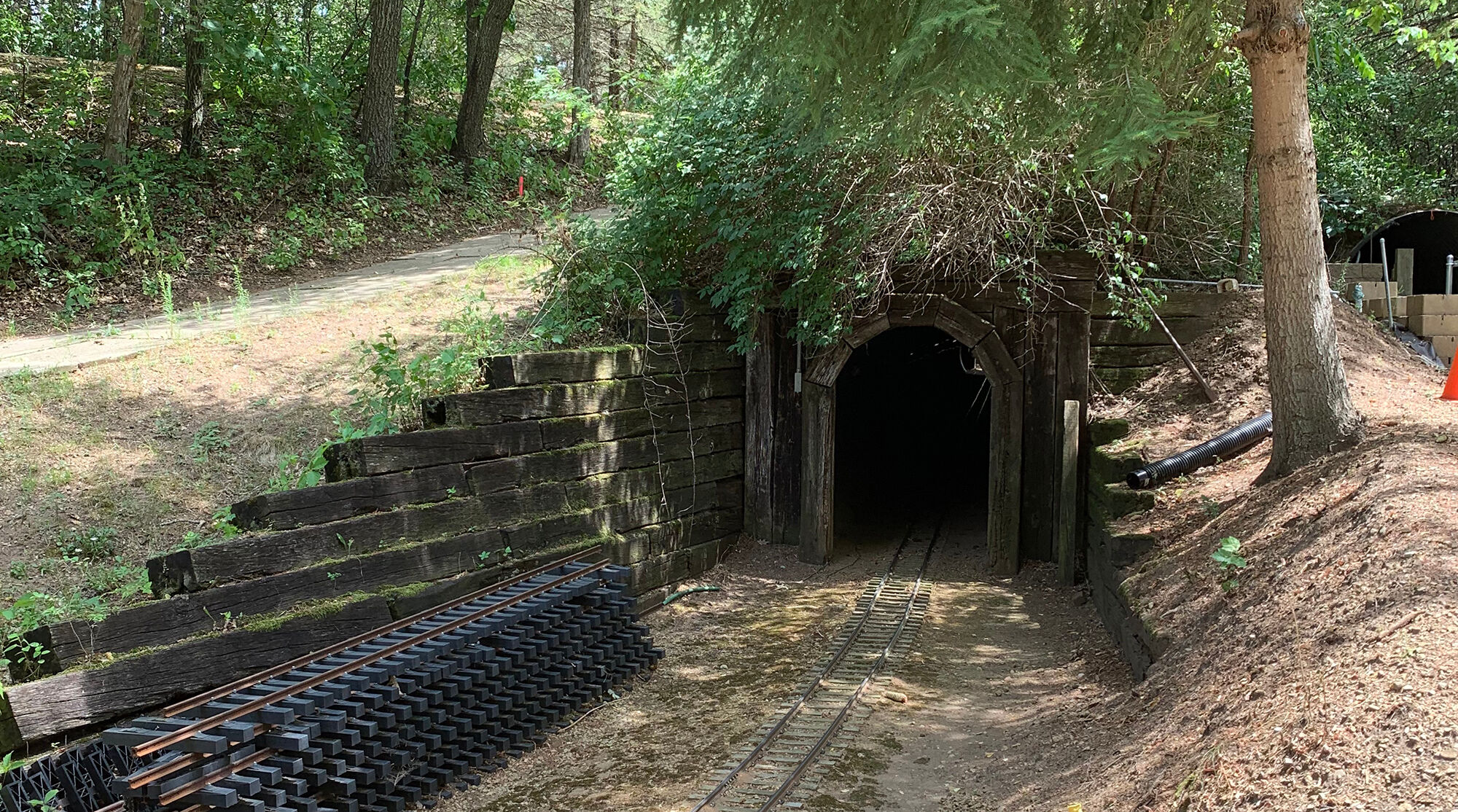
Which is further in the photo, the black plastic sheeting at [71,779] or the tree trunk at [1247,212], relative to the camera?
the tree trunk at [1247,212]

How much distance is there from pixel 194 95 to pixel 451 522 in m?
10.8

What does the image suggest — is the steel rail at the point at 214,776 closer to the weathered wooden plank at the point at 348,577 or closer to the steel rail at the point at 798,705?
the weathered wooden plank at the point at 348,577

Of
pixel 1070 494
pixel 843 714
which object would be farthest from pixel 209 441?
pixel 1070 494

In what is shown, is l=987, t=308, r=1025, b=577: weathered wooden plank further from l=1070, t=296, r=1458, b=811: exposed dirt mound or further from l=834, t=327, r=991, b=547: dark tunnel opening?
l=1070, t=296, r=1458, b=811: exposed dirt mound

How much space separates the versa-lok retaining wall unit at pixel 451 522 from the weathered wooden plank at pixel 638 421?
21 millimetres

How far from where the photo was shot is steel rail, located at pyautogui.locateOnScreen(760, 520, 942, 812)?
6305 mm

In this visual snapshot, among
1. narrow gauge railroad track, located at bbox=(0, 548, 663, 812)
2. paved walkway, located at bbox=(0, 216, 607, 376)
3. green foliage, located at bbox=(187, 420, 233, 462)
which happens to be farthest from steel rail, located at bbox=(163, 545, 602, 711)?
paved walkway, located at bbox=(0, 216, 607, 376)

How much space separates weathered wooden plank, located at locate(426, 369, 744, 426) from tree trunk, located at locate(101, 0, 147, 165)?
8469mm

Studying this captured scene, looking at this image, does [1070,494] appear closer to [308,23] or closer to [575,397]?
[575,397]

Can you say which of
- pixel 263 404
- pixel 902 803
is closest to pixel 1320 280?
pixel 902 803

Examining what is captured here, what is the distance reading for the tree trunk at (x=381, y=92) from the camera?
16.6 metres

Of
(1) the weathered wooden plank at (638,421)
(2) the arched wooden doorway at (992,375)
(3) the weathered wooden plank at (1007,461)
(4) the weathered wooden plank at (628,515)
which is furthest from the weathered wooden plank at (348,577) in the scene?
(3) the weathered wooden plank at (1007,461)

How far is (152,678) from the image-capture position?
5809 mm

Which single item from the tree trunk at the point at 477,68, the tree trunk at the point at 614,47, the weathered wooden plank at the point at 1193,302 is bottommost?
the weathered wooden plank at the point at 1193,302
